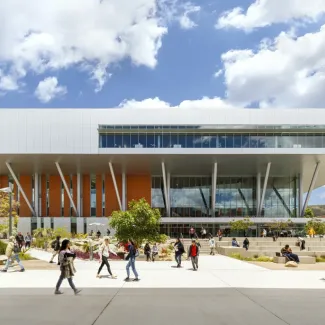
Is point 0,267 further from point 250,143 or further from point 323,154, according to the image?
point 323,154

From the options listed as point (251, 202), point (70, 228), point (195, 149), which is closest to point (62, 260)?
point (195, 149)

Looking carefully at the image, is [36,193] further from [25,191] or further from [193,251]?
[193,251]

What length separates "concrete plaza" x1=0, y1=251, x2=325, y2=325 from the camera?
382 inches

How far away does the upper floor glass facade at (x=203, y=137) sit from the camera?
50.4 metres

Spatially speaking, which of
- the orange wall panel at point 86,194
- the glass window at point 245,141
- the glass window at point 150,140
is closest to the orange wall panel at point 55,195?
the orange wall panel at point 86,194

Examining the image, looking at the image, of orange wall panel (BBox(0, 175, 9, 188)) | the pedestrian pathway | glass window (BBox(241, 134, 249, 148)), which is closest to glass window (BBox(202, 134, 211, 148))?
glass window (BBox(241, 134, 249, 148))

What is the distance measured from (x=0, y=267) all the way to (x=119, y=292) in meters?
9.80

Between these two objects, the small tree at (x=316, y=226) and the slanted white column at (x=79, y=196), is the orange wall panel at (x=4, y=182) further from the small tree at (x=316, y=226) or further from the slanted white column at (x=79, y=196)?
the small tree at (x=316, y=226)

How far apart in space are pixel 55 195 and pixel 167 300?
5480cm

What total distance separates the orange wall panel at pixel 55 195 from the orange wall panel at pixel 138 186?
31.6ft

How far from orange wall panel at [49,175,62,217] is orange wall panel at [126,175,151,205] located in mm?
9638

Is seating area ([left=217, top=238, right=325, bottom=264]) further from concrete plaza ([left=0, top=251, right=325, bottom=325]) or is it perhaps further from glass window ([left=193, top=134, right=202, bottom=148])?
concrete plaza ([left=0, top=251, right=325, bottom=325])

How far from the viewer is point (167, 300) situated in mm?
12188

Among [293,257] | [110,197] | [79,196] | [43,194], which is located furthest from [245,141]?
[43,194]
